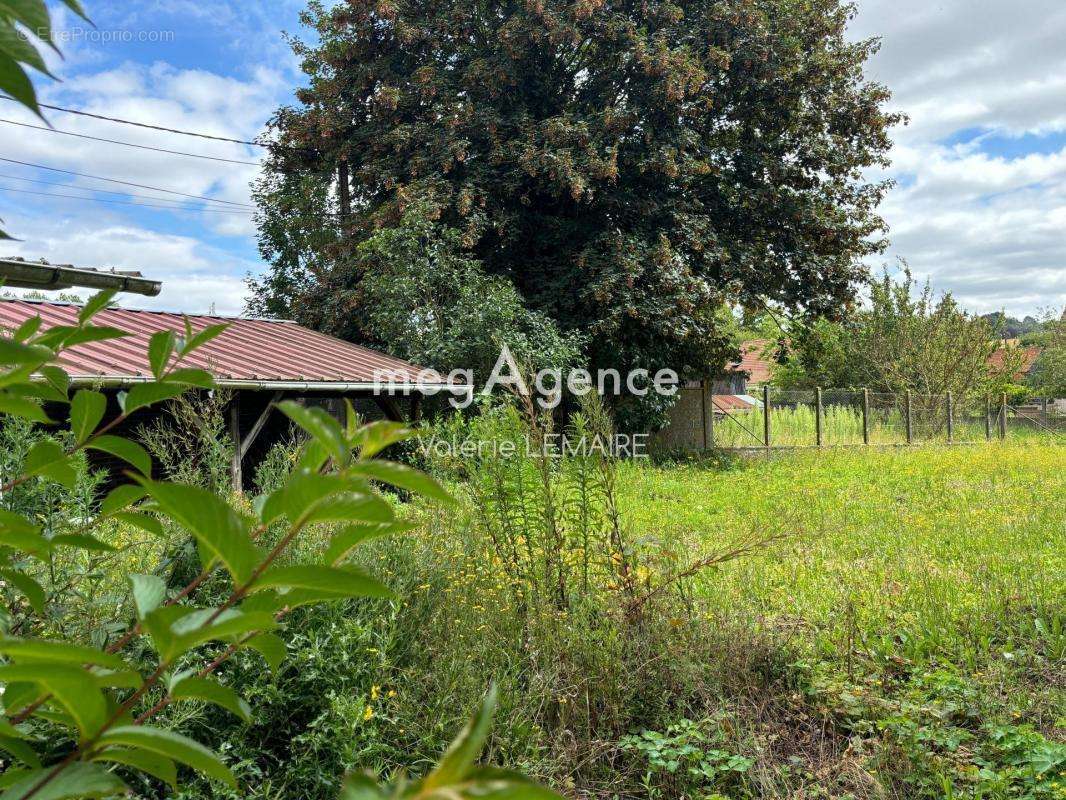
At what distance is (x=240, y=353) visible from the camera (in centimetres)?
1034

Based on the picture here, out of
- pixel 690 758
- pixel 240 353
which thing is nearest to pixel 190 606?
pixel 690 758

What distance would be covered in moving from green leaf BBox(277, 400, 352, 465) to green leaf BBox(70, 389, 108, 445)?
403mm

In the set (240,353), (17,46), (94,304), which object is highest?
(240,353)

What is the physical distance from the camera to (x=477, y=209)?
13430 millimetres

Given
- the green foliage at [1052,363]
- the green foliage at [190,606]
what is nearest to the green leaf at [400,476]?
the green foliage at [190,606]

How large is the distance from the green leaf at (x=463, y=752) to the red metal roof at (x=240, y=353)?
23.4ft

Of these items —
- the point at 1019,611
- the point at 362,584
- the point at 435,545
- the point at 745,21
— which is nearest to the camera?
the point at 362,584

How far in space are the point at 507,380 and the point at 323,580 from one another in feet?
26.1

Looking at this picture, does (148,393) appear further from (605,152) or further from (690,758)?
(605,152)

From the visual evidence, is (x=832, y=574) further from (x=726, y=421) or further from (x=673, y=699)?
(x=726, y=421)

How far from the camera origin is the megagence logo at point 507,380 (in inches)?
437

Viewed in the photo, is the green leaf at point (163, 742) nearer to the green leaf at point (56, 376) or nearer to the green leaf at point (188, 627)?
the green leaf at point (188, 627)

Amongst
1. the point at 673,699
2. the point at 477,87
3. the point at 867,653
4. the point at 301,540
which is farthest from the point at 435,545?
the point at 477,87

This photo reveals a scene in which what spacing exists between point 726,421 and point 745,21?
9145 millimetres
